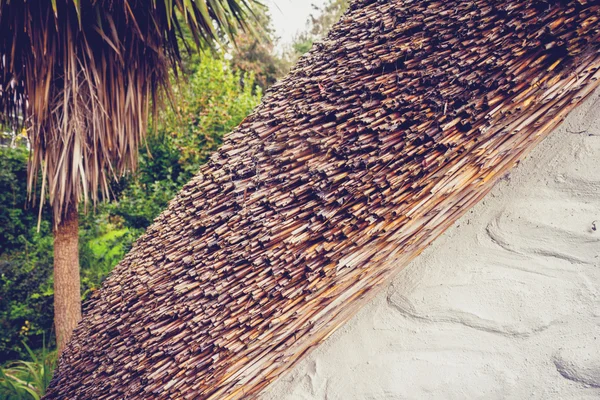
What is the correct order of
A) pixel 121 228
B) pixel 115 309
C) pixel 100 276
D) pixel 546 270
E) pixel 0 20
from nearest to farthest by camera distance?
pixel 546 270 → pixel 115 309 → pixel 0 20 → pixel 100 276 → pixel 121 228

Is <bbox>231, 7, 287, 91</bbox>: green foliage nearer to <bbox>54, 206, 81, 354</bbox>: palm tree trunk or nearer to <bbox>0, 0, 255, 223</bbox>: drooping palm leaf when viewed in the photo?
<bbox>0, 0, 255, 223</bbox>: drooping palm leaf

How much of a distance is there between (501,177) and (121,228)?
6600 millimetres

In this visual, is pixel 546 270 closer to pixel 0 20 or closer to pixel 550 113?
pixel 550 113

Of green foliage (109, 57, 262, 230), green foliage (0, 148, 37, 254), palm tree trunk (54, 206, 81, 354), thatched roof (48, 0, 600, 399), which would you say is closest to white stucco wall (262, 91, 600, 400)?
thatched roof (48, 0, 600, 399)

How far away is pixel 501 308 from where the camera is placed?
1646mm

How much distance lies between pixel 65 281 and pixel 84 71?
2.04 meters

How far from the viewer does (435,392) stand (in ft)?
5.38

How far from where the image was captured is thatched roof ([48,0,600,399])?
165 cm

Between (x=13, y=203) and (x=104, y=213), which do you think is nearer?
(x=13, y=203)

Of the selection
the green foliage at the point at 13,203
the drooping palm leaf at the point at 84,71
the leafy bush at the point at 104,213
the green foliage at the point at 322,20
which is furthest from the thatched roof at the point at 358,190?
the green foliage at the point at 322,20

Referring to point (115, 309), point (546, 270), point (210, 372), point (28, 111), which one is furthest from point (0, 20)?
point (546, 270)

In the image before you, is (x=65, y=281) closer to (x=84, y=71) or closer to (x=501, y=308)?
(x=84, y=71)

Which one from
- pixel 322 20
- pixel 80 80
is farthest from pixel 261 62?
pixel 80 80

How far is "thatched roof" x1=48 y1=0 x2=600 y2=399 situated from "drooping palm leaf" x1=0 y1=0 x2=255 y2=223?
6.32 feet
